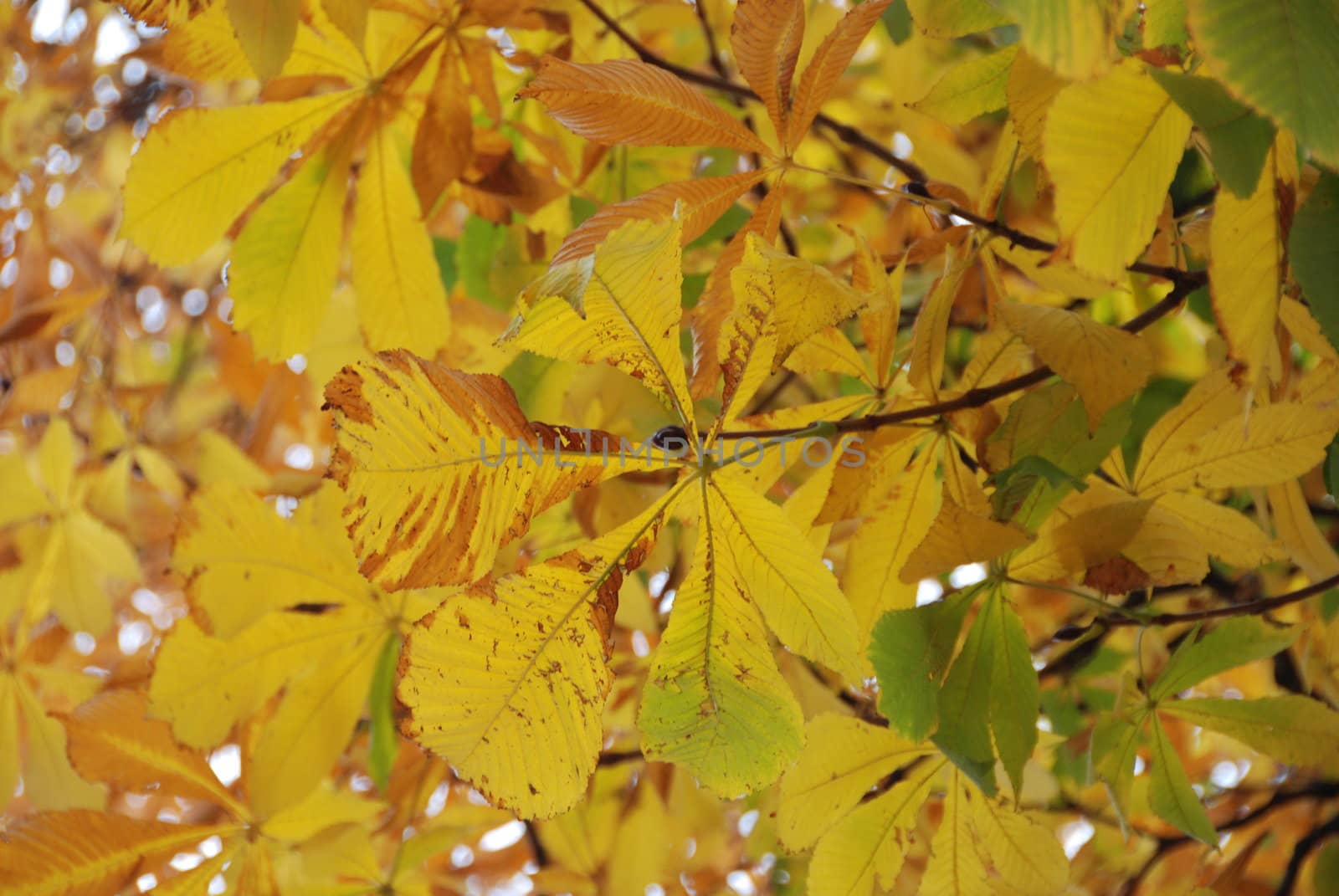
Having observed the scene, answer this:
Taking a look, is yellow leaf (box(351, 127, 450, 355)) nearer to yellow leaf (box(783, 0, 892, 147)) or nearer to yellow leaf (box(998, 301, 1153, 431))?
yellow leaf (box(783, 0, 892, 147))

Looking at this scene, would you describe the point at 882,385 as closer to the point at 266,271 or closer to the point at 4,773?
the point at 266,271

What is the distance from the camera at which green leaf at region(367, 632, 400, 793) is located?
0.79 metres

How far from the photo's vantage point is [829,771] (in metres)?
0.63

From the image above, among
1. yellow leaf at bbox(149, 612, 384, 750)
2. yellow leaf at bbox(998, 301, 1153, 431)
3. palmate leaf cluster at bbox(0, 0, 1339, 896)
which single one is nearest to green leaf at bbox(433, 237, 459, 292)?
palmate leaf cluster at bbox(0, 0, 1339, 896)

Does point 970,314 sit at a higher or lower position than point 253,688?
higher

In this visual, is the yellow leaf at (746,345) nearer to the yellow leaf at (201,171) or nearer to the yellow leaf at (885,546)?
the yellow leaf at (885,546)

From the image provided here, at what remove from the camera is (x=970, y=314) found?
849 mm

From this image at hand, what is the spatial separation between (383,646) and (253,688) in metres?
0.09

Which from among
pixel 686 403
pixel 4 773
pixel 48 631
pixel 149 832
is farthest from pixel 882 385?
pixel 48 631

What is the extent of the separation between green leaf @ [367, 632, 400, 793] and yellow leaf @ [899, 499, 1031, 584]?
464mm

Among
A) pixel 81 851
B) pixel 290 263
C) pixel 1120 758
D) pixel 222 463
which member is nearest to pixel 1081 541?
pixel 1120 758

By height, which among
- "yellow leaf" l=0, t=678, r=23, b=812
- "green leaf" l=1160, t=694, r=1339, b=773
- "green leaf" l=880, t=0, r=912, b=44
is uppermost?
"green leaf" l=880, t=0, r=912, b=44

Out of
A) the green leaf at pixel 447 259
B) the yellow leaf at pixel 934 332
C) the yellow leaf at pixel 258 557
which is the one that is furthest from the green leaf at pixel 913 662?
the green leaf at pixel 447 259

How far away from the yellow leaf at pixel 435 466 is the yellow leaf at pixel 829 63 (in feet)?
0.68
